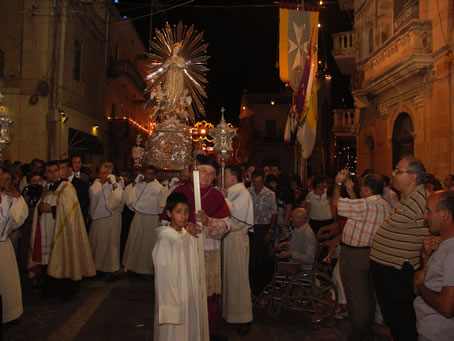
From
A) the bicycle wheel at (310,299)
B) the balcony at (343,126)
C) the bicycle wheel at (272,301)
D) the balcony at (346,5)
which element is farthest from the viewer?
the balcony at (343,126)

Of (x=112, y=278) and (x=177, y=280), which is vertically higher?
(x=177, y=280)

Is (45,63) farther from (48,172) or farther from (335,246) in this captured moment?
(335,246)

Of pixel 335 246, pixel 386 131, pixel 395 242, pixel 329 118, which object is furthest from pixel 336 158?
pixel 395 242

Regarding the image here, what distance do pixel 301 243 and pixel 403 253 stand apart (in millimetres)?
2293

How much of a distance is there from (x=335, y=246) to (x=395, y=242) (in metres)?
2.73

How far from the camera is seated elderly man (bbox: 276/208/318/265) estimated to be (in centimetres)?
538

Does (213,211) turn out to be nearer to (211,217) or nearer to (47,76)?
(211,217)

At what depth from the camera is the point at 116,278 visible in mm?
6875

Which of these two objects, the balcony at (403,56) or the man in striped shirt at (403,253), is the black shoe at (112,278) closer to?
the man in striped shirt at (403,253)

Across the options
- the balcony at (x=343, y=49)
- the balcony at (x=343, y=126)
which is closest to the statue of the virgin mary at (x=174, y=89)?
the balcony at (x=343, y=49)

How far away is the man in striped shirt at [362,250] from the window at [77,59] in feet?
46.4

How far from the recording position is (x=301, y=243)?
548 centimetres

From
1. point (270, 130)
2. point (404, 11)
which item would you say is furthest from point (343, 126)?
point (270, 130)

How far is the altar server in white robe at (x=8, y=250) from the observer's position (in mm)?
4352
